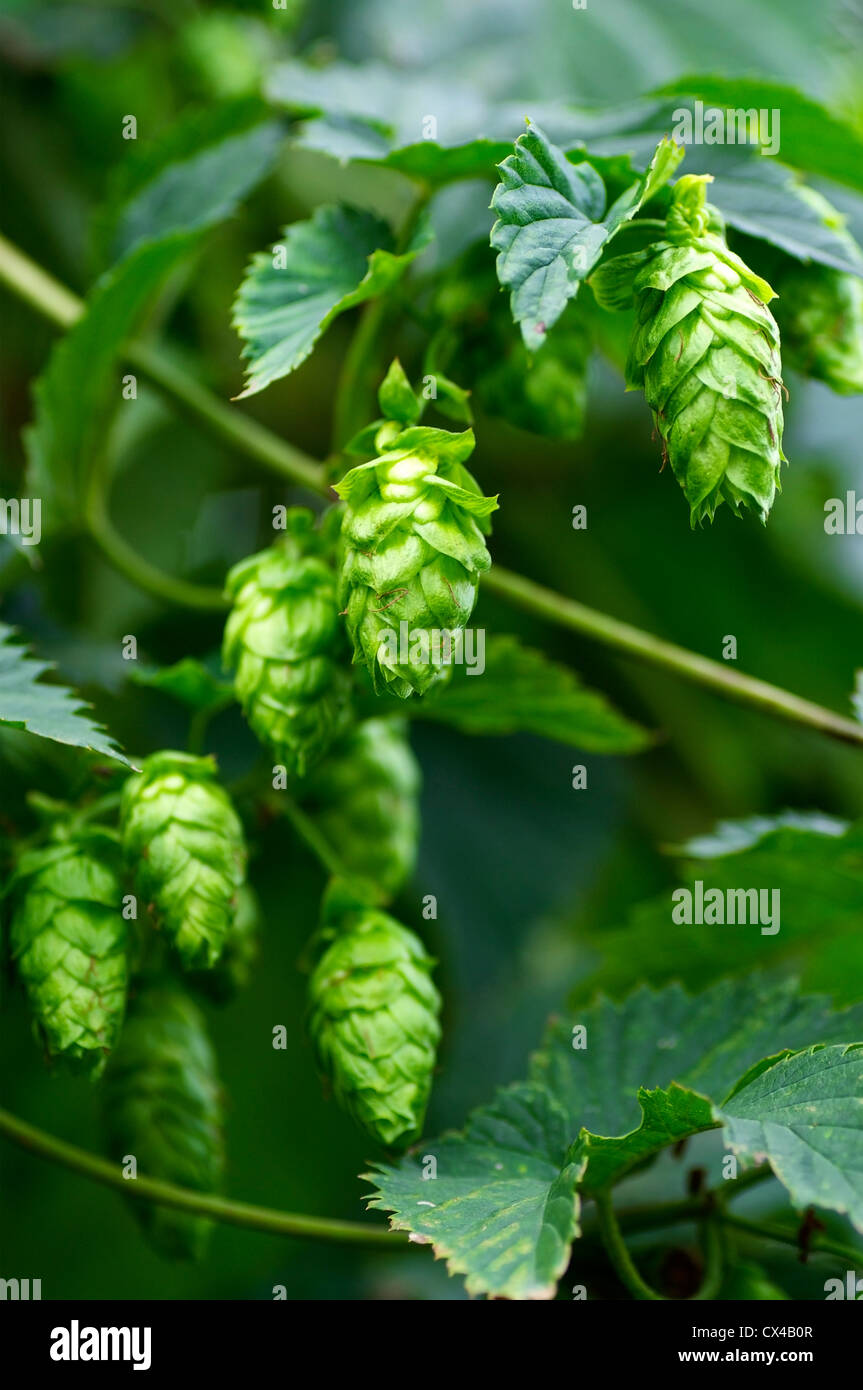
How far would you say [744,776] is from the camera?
192 centimetres

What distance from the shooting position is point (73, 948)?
84cm

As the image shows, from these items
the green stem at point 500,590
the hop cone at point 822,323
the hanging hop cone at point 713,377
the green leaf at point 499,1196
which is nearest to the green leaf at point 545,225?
the hanging hop cone at point 713,377

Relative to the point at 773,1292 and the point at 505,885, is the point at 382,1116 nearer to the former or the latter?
the point at 773,1292

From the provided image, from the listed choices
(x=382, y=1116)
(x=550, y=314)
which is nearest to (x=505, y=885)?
(x=382, y=1116)

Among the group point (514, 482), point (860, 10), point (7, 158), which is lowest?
point (514, 482)

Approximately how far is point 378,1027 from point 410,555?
33cm

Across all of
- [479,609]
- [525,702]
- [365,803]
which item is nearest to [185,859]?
[365,803]

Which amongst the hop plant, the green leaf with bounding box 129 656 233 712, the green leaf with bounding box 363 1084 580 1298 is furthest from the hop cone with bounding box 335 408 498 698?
the green leaf with bounding box 363 1084 580 1298

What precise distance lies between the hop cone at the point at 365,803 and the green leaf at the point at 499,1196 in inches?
8.4

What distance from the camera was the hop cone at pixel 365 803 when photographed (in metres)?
1.05

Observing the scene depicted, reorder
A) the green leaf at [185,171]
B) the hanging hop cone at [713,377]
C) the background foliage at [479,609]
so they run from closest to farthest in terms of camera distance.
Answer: the hanging hop cone at [713,377] < the green leaf at [185,171] < the background foliage at [479,609]

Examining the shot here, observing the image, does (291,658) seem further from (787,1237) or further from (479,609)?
(479,609)

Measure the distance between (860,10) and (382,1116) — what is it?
5.54 ft

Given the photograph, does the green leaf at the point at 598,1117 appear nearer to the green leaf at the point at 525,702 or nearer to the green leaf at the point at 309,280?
the green leaf at the point at 525,702
